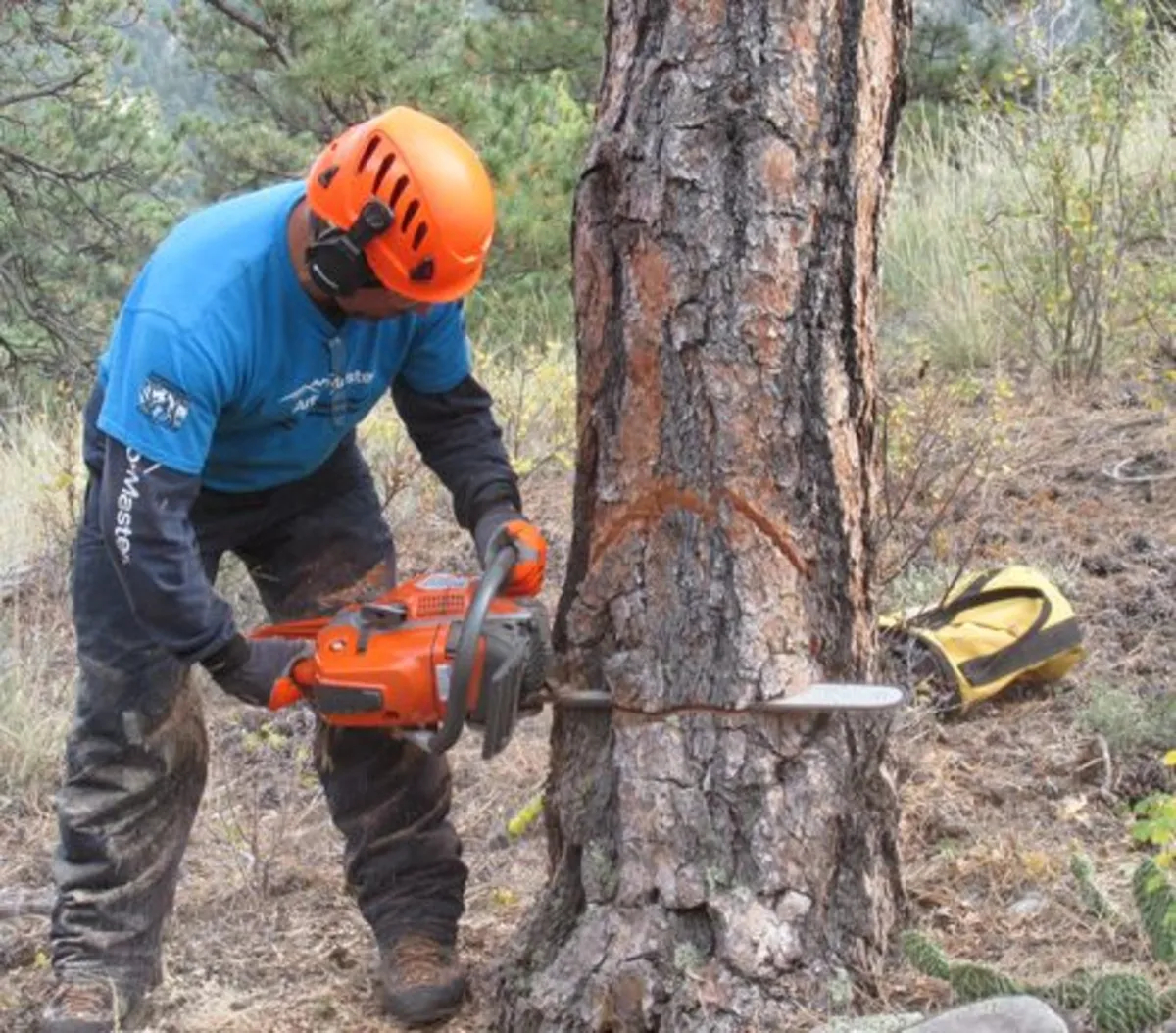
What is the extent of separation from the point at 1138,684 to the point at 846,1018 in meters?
1.99

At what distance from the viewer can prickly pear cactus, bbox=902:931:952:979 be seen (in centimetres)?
291

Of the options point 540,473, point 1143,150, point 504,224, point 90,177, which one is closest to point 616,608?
point 540,473

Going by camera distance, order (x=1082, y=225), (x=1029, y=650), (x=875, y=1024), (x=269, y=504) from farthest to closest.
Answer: (x=1082, y=225) < (x=1029, y=650) < (x=269, y=504) < (x=875, y=1024)

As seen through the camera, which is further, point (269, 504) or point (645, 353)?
point (269, 504)

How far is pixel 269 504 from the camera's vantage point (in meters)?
3.67

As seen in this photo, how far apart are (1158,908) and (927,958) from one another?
399mm

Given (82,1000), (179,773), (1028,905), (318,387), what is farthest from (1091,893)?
(82,1000)

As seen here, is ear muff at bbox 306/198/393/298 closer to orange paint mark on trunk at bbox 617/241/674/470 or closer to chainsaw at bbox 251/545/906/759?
orange paint mark on trunk at bbox 617/241/674/470

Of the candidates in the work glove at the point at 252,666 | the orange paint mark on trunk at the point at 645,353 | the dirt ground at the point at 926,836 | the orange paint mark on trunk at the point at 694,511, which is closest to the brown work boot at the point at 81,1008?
the dirt ground at the point at 926,836

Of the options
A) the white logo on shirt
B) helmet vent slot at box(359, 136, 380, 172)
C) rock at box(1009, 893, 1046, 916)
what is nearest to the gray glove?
the white logo on shirt

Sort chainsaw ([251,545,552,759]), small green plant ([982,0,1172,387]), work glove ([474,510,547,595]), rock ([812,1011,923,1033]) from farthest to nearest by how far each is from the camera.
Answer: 1. small green plant ([982,0,1172,387])
2. work glove ([474,510,547,595])
3. chainsaw ([251,545,552,759])
4. rock ([812,1011,923,1033])

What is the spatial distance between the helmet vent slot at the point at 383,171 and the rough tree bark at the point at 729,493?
36 centimetres

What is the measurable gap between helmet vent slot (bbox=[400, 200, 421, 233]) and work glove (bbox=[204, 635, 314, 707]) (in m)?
0.83

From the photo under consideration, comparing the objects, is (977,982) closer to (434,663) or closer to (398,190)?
(434,663)
